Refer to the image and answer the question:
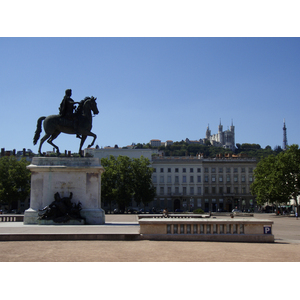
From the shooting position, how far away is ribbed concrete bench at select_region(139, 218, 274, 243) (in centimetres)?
1471

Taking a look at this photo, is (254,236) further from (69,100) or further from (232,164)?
(232,164)

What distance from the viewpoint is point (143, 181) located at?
80062 mm

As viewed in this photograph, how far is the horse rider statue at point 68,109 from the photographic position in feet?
73.1

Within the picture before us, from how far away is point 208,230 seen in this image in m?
15.0

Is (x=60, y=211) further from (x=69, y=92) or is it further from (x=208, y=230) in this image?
(x=208, y=230)

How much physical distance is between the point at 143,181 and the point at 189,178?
28.5 metres

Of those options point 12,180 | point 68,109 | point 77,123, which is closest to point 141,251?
point 77,123

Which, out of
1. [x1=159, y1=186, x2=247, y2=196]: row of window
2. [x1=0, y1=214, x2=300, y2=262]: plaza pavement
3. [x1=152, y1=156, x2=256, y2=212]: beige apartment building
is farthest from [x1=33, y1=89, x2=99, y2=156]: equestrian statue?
[x1=159, y1=186, x2=247, y2=196]: row of window

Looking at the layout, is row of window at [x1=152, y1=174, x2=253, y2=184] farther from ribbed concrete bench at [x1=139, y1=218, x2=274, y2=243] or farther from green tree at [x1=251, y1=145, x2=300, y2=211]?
ribbed concrete bench at [x1=139, y1=218, x2=274, y2=243]

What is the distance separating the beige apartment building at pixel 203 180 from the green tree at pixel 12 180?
134 ft

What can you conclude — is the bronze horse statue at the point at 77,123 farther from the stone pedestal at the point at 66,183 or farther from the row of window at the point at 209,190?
the row of window at the point at 209,190

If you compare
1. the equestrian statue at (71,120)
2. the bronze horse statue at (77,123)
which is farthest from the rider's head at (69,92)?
the bronze horse statue at (77,123)

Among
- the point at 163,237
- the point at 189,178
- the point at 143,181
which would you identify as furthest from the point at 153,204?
the point at 163,237

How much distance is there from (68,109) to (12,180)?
54406 millimetres
